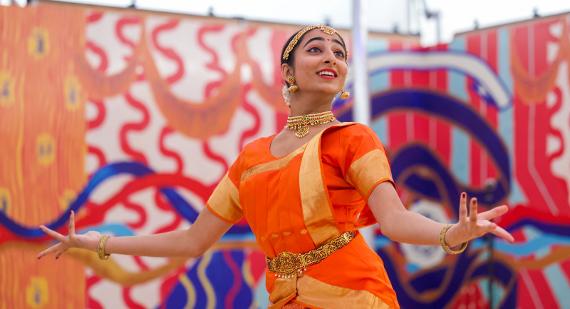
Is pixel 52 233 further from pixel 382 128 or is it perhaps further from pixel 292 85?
pixel 382 128

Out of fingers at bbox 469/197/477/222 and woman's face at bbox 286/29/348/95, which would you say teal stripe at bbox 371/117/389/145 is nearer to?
woman's face at bbox 286/29/348/95

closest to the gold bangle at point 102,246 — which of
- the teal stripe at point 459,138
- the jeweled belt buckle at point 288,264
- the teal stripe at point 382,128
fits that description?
the jeweled belt buckle at point 288,264

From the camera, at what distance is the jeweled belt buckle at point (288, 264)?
1795 mm

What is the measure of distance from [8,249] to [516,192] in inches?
121

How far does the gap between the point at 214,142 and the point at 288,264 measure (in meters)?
3.09

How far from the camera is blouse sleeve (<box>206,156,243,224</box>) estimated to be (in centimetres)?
201

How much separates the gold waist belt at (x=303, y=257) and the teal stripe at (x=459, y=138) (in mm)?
3655

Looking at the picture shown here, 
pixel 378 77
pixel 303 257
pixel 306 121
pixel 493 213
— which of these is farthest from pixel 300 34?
pixel 378 77

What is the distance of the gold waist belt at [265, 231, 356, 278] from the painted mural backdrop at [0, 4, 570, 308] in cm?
294

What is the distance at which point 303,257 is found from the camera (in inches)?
70.5

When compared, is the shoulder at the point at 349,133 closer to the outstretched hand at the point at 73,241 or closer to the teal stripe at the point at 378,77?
the outstretched hand at the point at 73,241

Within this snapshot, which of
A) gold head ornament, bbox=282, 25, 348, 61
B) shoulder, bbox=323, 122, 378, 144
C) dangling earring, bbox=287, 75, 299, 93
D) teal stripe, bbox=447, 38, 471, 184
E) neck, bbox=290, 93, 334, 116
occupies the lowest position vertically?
teal stripe, bbox=447, 38, 471, 184

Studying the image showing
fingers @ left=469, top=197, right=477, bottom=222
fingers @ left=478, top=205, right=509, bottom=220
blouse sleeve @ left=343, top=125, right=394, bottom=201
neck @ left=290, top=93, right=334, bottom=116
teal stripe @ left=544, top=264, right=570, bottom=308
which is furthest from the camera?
teal stripe @ left=544, top=264, right=570, bottom=308

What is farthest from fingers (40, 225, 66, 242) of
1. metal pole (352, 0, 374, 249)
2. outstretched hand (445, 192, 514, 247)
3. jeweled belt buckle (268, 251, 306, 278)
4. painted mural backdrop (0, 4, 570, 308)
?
metal pole (352, 0, 374, 249)
